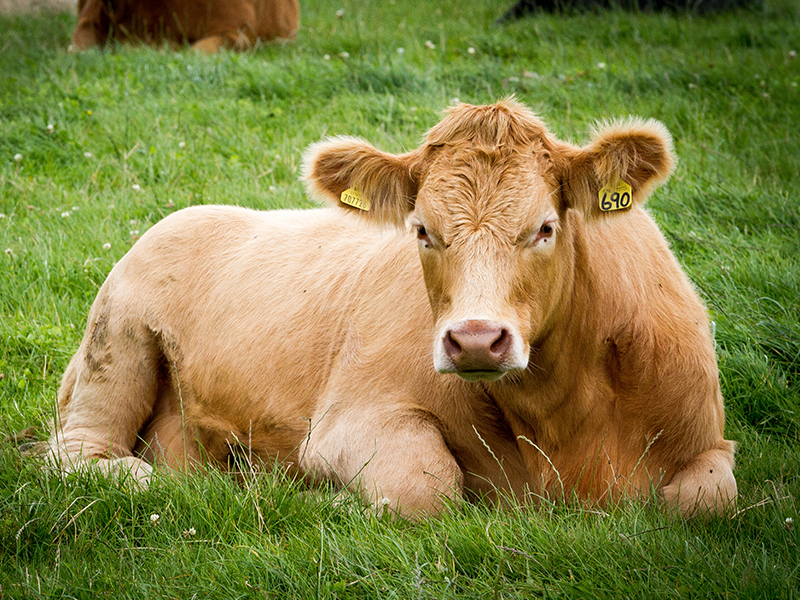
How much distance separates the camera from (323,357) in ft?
15.1

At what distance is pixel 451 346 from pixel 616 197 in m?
1.08

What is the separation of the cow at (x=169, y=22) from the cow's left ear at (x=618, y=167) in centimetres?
823

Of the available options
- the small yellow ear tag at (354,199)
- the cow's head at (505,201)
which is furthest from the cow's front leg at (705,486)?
the small yellow ear tag at (354,199)

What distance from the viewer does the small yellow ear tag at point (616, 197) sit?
367cm

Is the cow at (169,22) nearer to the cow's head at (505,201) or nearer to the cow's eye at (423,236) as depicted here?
the cow's head at (505,201)

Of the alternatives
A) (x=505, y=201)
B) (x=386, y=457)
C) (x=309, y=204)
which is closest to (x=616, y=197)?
(x=505, y=201)

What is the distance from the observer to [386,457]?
3844 millimetres

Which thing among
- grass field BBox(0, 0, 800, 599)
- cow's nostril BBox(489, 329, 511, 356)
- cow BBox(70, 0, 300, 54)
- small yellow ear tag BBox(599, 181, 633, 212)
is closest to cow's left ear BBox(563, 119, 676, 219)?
small yellow ear tag BBox(599, 181, 633, 212)

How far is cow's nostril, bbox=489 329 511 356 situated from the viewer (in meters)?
3.15

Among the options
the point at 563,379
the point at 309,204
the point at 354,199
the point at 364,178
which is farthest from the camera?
the point at 309,204

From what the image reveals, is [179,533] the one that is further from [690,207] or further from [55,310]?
[690,207]

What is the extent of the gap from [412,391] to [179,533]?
1227 mm

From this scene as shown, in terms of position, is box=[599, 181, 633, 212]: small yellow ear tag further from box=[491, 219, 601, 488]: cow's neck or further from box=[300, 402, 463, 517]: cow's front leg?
box=[300, 402, 463, 517]: cow's front leg

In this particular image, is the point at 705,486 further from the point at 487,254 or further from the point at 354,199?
the point at 354,199
